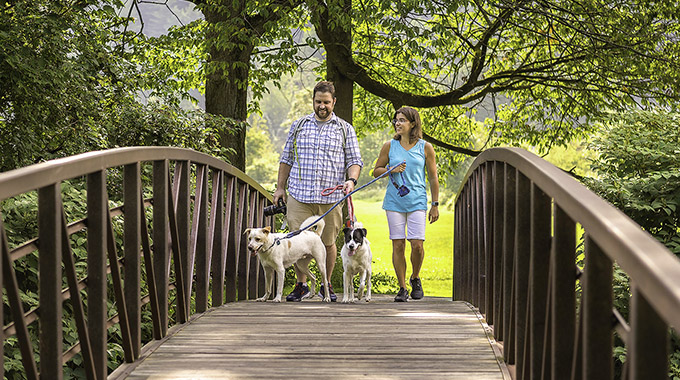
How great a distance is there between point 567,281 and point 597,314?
435mm

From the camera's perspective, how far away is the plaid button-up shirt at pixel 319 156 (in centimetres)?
657

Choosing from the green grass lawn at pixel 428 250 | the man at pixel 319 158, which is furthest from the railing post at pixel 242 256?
the green grass lawn at pixel 428 250

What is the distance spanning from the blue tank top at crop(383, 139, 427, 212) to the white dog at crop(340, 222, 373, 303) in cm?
34

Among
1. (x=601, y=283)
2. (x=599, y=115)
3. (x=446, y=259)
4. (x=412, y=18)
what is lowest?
(x=446, y=259)

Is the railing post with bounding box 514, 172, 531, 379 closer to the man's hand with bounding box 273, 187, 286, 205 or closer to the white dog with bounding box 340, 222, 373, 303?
the white dog with bounding box 340, 222, 373, 303

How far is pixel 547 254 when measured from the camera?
299 centimetres

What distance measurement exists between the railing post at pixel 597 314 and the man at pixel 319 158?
435 centimetres

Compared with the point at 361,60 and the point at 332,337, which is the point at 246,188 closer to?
the point at 332,337

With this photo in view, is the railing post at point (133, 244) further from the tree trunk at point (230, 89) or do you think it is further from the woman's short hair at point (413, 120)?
the tree trunk at point (230, 89)

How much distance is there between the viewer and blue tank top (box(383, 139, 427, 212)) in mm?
6562

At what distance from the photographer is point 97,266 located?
130 inches

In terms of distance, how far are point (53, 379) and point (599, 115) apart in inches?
495

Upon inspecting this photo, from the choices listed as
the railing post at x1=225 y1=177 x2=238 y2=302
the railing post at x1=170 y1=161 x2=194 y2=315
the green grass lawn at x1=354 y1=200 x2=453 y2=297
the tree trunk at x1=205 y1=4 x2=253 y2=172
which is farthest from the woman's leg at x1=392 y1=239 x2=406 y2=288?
the green grass lawn at x1=354 y1=200 x2=453 y2=297

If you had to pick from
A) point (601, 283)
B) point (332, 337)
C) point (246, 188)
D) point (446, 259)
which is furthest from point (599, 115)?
point (446, 259)
